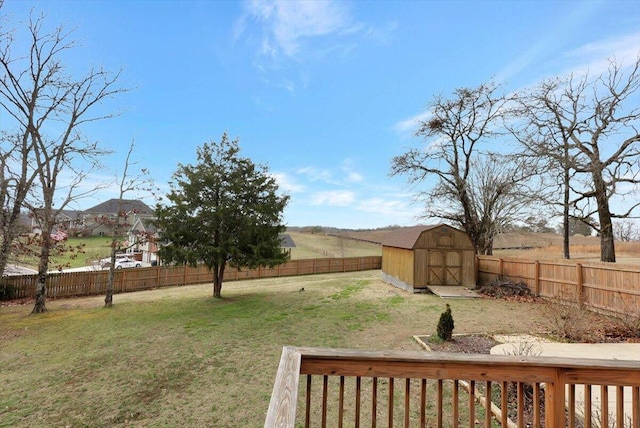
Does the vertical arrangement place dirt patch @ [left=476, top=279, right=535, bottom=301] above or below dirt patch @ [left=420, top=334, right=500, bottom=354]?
above

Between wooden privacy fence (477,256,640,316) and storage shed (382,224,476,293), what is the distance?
1.75 metres

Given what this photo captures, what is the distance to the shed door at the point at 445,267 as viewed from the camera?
13898 mm

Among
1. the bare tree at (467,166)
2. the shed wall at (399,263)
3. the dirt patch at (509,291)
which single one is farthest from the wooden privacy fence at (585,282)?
the bare tree at (467,166)

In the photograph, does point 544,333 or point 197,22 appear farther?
point 197,22

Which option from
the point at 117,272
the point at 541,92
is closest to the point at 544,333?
the point at 541,92

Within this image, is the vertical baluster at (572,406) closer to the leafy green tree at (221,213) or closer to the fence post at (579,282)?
the fence post at (579,282)

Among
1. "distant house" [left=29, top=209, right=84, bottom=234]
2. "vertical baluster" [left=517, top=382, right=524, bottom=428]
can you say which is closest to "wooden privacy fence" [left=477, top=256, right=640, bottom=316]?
Result: "vertical baluster" [left=517, top=382, right=524, bottom=428]

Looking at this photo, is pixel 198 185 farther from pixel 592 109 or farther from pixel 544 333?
pixel 592 109

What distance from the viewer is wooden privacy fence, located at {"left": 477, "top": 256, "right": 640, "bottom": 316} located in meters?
8.24

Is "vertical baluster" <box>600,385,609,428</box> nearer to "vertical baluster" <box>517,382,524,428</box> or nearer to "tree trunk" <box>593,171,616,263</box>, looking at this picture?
"vertical baluster" <box>517,382,524,428</box>

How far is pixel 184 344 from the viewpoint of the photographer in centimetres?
704

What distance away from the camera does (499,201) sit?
20.0 meters

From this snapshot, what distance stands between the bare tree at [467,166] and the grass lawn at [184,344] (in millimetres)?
10183

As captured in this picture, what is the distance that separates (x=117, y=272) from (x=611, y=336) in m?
19.2
